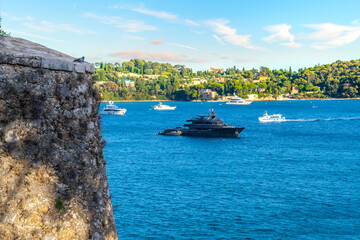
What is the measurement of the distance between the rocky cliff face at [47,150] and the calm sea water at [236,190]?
773cm

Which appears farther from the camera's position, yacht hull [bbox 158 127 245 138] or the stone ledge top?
yacht hull [bbox 158 127 245 138]

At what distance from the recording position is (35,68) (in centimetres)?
486

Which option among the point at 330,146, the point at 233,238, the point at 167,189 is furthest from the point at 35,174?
the point at 330,146

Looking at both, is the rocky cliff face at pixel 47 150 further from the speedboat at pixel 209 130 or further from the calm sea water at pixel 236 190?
the speedboat at pixel 209 130

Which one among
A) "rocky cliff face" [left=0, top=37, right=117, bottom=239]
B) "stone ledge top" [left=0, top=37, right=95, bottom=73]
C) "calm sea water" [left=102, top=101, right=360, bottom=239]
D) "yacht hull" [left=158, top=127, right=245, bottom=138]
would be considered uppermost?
"stone ledge top" [left=0, top=37, right=95, bottom=73]

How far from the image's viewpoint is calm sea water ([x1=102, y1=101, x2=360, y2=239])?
23.9 metres

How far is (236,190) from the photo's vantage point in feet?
108

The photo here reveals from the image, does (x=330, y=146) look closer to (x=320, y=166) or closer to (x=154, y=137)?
(x=320, y=166)

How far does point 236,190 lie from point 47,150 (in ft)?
96.3

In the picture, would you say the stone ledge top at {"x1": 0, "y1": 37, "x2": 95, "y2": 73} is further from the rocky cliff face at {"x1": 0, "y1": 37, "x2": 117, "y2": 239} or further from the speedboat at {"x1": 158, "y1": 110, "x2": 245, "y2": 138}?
the speedboat at {"x1": 158, "y1": 110, "x2": 245, "y2": 138}

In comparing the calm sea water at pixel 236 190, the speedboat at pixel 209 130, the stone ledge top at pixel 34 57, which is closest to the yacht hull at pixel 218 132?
the speedboat at pixel 209 130

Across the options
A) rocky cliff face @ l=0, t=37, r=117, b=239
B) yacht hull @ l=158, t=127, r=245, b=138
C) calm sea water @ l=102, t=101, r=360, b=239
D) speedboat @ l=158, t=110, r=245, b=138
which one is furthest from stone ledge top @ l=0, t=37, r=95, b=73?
yacht hull @ l=158, t=127, r=245, b=138

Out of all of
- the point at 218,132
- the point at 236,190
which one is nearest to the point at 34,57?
the point at 236,190

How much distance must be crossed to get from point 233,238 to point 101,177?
18.5 meters
